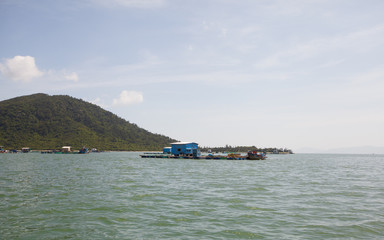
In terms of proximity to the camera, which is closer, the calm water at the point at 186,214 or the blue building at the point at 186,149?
the calm water at the point at 186,214

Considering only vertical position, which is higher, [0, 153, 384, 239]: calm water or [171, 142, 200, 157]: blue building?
[171, 142, 200, 157]: blue building

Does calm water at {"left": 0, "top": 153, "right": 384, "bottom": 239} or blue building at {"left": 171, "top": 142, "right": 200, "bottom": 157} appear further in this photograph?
blue building at {"left": 171, "top": 142, "right": 200, "bottom": 157}

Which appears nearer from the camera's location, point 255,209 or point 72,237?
point 72,237

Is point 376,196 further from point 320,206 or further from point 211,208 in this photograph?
point 211,208

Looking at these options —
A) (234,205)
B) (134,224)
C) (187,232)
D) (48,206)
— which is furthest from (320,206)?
(48,206)

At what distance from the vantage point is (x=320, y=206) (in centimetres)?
2286

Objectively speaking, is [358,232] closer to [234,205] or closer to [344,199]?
[234,205]

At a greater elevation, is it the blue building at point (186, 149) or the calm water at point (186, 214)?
the blue building at point (186, 149)

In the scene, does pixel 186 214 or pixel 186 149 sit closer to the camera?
pixel 186 214

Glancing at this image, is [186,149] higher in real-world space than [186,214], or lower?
higher

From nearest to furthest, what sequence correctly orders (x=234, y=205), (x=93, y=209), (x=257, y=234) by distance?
1. (x=257, y=234)
2. (x=93, y=209)
3. (x=234, y=205)

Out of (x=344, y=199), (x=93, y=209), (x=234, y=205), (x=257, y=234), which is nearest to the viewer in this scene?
(x=257, y=234)

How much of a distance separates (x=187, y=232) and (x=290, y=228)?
644 centimetres

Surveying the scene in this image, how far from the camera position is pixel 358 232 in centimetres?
1605
